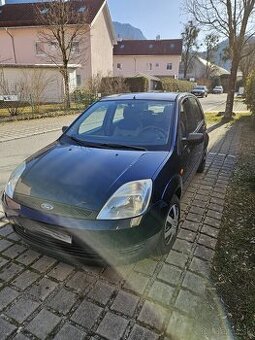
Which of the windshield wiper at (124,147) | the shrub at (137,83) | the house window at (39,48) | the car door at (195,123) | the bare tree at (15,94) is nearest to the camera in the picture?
the windshield wiper at (124,147)

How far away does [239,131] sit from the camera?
1102cm

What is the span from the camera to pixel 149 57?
4553cm

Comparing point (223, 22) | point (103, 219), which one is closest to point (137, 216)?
point (103, 219)

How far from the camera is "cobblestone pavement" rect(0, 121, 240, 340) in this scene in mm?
2066

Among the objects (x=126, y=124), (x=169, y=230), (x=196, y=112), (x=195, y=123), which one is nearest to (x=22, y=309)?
(x=169, y=230)

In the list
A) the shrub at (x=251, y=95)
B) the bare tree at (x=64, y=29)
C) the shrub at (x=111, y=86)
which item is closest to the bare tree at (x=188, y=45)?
the bare tree at (x=64, y=29)

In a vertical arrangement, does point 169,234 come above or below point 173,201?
below

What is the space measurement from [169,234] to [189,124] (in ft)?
5.77

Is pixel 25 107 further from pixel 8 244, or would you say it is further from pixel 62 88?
pixel 8 244

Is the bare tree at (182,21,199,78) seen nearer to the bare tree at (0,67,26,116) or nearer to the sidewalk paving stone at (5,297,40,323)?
the bare tree at (0,67,26,116)

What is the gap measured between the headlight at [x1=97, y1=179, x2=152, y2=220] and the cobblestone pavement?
76cm

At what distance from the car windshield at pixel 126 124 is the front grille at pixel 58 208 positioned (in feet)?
3.53

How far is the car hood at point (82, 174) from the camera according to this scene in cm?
229

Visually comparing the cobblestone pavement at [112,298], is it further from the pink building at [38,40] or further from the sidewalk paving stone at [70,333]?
the pink building at [38,40]
